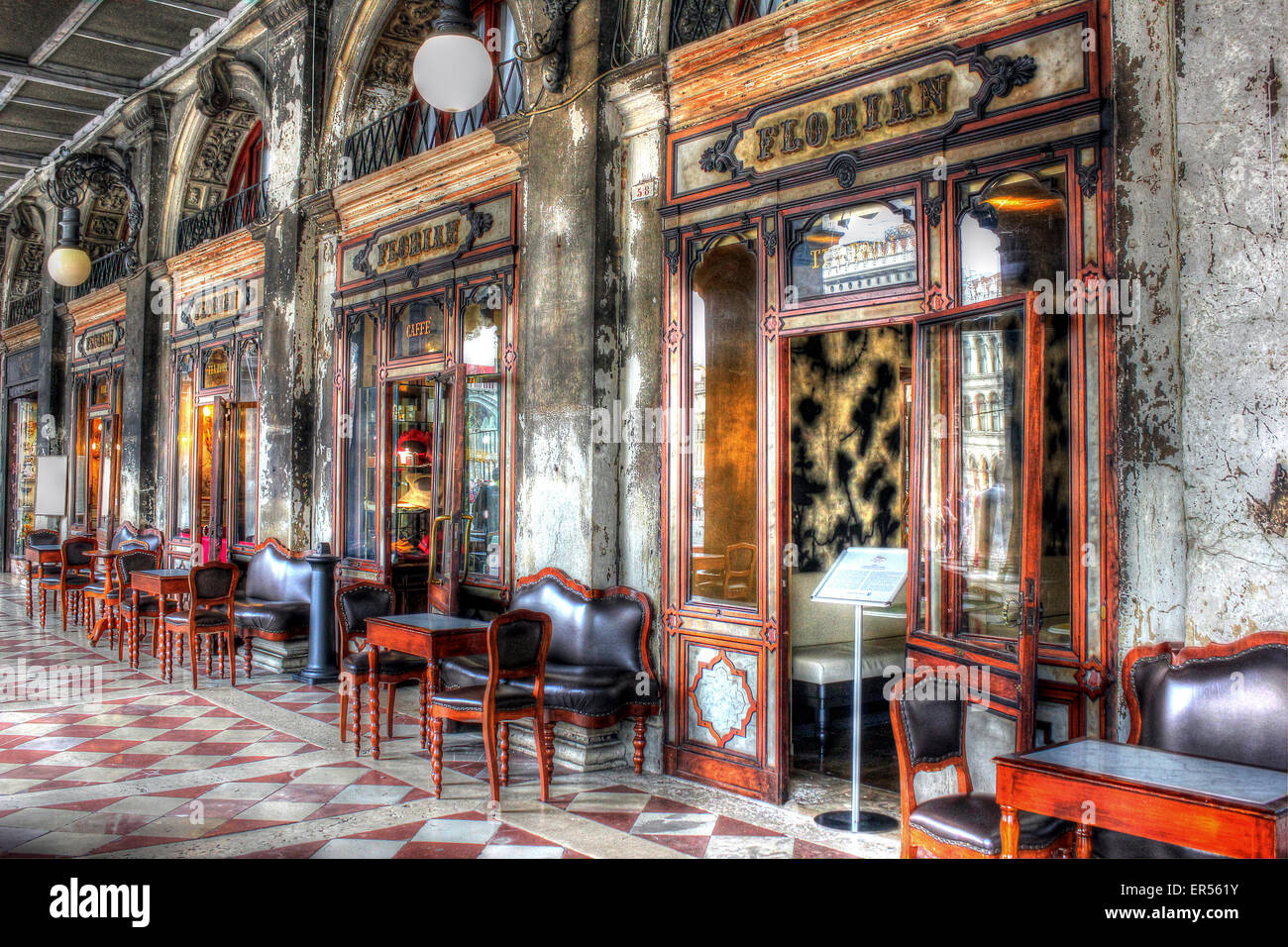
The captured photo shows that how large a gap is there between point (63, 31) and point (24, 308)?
8218 mm

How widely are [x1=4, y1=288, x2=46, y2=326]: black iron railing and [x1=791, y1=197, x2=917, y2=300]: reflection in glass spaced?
1565 centimetres

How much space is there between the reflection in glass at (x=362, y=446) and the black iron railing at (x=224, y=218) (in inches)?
106

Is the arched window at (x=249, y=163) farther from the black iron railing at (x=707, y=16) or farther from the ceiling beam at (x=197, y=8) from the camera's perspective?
the black iron railing at (x=707, y=16)

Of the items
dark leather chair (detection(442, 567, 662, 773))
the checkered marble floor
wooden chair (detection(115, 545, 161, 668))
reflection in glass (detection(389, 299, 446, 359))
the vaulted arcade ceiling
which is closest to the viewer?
the checkered marble floor

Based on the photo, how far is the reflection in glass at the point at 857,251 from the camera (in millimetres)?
4855

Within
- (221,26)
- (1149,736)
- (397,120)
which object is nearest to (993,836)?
(1149,736)

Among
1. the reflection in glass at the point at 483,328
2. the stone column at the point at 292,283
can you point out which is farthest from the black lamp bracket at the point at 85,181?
the reflection in glass at the point at 483,328

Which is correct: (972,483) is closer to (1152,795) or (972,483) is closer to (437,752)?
(1152,795)

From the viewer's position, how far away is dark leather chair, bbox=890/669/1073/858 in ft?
10.8

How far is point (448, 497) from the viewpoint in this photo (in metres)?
7.09

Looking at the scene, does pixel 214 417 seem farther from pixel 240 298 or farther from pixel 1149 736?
pixel 1149 736

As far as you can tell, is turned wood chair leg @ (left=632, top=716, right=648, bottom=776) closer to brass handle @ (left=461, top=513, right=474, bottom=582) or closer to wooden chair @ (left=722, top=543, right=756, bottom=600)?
wooden chair @ (left=722, top=543, right=756, bottom=600)

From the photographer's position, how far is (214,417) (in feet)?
35.6

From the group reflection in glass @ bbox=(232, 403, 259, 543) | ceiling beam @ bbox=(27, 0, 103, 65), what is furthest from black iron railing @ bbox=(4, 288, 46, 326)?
reflection in glass @ bbox=(232, 403, 259, 543)
